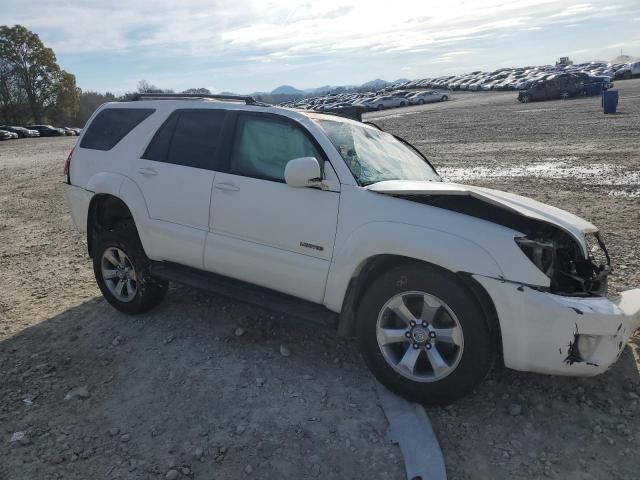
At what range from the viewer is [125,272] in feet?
15.9

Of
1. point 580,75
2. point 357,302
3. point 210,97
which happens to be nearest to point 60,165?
point 210,97

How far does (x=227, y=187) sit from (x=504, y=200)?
2.02 m

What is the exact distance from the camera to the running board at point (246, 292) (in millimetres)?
3621

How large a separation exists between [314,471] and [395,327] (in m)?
1.01

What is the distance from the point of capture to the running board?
11.9 feet

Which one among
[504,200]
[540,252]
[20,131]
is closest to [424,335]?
[540,252]

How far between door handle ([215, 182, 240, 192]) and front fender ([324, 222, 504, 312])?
1010 millimetres

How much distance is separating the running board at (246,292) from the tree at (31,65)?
68.7 m

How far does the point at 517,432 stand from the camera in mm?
3145

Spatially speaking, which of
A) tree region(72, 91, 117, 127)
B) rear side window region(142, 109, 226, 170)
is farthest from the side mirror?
tree region(72, 91, 117, 127)

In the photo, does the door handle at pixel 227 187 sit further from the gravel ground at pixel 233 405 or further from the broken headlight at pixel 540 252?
the broken headlight at pixel 540 252

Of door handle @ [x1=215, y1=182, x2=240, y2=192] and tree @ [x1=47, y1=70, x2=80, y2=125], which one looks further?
tree @ [x1=47, y1=70, x2=80, y2=125]

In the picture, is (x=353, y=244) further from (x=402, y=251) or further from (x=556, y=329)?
(x=556, y=329)

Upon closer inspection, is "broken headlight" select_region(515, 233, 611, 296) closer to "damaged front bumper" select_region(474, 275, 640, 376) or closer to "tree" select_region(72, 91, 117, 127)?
"damaged front bumper" select_region(474, 275, 640, 376)
